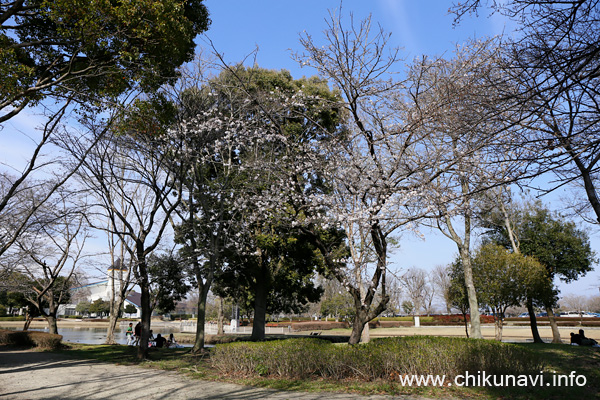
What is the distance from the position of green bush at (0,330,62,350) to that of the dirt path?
19.1 feet

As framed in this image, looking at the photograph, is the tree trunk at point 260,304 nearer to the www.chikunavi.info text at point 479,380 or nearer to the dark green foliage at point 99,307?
the www.chikunavi.info text at point 479,380

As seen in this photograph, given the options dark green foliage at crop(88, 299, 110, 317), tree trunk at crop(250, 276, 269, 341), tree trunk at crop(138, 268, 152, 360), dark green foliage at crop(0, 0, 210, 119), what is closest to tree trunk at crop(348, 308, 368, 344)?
dark green foliage at crop(0, 0, 210, 119)

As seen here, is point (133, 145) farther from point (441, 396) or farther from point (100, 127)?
point (441, 396)

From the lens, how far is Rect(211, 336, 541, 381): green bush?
24.9ft

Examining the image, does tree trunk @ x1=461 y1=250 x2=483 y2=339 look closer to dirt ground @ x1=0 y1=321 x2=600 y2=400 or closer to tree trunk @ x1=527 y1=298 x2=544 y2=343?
tree trunk @ x1=527 y1=298 x2=544 y2=343

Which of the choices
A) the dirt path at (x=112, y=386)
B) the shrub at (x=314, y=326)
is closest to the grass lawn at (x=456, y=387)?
the dirt path at (x=112, y=386)

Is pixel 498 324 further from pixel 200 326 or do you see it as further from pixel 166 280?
pixel 166 280

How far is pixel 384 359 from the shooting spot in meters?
7.85

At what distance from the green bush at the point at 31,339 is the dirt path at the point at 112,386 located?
19.1 feet

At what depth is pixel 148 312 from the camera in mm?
13023

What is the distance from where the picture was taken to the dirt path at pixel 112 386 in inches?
269

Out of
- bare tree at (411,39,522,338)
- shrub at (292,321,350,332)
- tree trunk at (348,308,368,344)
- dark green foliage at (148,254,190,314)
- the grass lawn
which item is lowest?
shrub at (292,321,350,332)

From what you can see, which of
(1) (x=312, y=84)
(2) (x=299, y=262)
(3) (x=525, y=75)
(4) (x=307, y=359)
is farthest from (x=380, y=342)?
(1) (x=312, y=84)

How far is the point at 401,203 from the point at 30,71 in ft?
24.8
